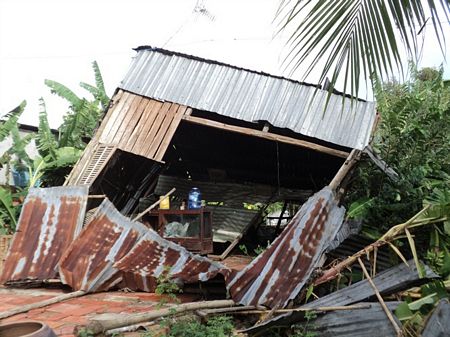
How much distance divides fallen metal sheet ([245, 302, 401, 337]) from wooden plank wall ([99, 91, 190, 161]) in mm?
3312

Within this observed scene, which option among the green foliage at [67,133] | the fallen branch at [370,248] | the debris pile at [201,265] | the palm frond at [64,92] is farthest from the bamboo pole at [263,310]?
the palm frond at [64,92]

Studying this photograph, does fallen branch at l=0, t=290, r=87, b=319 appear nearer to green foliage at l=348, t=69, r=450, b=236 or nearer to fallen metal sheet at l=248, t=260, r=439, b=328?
fallen metal sheet at l=248, t=260, r=439, b=328

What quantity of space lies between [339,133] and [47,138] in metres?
5.87

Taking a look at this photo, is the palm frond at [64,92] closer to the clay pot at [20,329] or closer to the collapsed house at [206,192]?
the collapsed house at [206,192]

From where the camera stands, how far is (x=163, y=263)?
16.7 ft

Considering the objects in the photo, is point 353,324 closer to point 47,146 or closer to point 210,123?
point 210,123

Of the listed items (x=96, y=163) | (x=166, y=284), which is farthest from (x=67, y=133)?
(x=166, y=284)

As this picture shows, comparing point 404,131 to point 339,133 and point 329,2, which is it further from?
point 329,2

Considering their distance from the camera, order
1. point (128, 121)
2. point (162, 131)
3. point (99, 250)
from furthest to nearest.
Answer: point (128, 121) < point (162, 131) < point (99, 250)

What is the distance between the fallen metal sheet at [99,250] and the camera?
17.1 feet

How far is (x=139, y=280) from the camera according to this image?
5457mm

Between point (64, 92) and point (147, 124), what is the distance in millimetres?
3754

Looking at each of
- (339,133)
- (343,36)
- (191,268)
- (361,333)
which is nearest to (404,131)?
(339,133)

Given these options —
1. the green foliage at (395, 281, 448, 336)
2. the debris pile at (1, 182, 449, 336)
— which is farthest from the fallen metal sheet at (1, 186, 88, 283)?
the green foliage at (395, 281, 448, 336)
